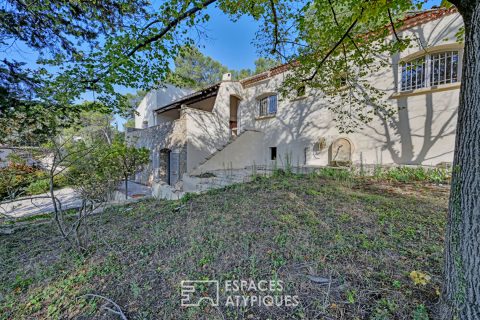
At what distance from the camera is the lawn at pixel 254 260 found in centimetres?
149

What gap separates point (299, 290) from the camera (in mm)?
1588

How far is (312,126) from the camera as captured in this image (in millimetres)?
7613

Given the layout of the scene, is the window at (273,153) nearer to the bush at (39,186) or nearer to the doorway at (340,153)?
the doorway at (340,153)

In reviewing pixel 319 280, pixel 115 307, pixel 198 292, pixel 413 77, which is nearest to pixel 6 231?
pixel 115 307

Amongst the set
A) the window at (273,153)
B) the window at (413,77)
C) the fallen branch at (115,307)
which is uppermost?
the window at (413,77)

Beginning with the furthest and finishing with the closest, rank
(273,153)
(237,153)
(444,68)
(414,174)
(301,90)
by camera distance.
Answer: (273,153), (237,153), (301,90), (444,68), (414,174)

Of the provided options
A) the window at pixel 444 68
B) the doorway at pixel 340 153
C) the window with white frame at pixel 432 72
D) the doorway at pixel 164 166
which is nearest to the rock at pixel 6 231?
the doorway at pixel 164 166

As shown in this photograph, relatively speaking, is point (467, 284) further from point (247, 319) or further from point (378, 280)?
point (247, 319)

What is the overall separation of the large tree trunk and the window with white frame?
5052mm

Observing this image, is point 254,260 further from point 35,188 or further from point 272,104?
point 272,104

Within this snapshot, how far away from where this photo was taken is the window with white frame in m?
5.08

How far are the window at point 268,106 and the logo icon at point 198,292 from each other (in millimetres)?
8271

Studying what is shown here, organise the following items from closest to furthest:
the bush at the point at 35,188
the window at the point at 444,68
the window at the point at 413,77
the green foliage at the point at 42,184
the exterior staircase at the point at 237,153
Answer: the green foliage at the point at 42,184
the bush at the point at 35,188
the window at the point at 444,68
the window at the point at 413,77
the exterior staircase at the point at 237,153

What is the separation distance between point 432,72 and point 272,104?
17.9ft
